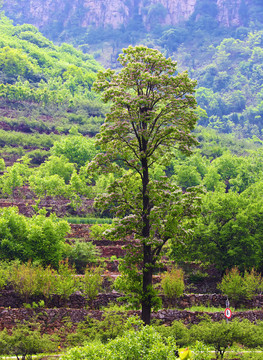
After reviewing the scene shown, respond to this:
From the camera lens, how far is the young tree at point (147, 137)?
14672 millimetres

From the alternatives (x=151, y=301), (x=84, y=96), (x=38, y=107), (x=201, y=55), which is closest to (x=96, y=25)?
(x=201, y=55)

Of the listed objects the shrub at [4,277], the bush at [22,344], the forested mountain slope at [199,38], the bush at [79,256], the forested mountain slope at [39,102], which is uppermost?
the forested mountain slope at [199,38]

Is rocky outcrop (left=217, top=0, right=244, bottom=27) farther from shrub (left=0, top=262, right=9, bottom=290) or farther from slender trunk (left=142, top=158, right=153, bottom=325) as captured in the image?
slender trunk (left=142, top=158, right=153, bottom=325)

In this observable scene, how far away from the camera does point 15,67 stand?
3406 inches

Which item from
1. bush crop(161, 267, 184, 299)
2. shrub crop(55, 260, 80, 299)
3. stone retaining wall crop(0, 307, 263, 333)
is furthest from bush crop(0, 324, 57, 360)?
bush crop(161, 267, 184, 299)

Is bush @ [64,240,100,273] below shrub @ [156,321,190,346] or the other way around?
the other way around

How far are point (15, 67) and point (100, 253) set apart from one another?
68579 mm

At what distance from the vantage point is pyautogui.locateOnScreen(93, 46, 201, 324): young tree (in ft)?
48.1

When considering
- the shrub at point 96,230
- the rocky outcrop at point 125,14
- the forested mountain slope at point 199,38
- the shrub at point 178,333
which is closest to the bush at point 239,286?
the shrub at point 178,333

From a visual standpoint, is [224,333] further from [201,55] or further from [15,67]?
[201,55]

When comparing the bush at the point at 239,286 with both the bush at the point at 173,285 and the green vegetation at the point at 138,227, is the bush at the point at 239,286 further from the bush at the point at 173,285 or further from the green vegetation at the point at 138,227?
the bush at the point at 173,285

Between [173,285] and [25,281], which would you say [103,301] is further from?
[25,281]

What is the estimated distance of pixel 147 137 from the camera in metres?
14.6

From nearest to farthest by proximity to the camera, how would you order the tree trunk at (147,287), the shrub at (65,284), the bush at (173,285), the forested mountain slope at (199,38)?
the tree trunk at (147,287) → the shrub at (65,284) → the bush at (173,285) → the forested mountain slope at (199,38)
